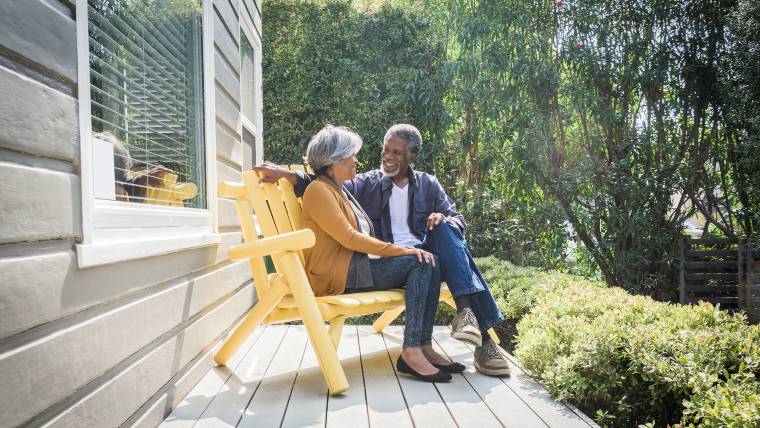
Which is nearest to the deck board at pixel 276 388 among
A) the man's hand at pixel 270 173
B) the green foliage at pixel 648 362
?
the man's hand at pixel 270 173

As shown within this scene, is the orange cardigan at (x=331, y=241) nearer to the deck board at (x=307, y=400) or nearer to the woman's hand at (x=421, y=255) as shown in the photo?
the woman's hand at (x=421, y=255)

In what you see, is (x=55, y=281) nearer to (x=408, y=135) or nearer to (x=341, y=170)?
(x=341, y=170)

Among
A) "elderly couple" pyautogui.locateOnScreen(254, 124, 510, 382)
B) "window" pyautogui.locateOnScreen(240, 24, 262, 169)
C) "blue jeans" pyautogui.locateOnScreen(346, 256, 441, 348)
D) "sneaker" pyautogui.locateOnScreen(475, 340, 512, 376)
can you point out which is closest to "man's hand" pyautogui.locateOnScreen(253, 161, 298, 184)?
"elderly couple" pyautogui.locateOnScreen(254, 124, 510, 382)

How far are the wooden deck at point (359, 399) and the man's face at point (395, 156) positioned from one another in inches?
38.2

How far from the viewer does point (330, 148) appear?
2807 millimetres

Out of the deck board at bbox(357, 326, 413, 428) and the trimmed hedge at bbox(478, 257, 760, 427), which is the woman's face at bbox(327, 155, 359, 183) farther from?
the trimmed hedge at bbox(478, 257, 760, 427)

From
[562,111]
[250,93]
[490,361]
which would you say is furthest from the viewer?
[562,111]

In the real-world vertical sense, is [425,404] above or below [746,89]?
below

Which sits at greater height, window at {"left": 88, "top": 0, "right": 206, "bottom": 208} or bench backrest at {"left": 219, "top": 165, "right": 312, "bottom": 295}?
window at {"left": 88, "top": 0, "right": 206, "bottom": 208}

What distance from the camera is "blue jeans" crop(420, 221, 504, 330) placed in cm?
274

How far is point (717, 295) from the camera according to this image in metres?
6.45

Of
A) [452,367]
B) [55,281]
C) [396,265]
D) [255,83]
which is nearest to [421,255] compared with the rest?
[396,265]

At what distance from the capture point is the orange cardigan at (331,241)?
2662 millimetres

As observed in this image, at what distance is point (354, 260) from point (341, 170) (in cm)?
42
